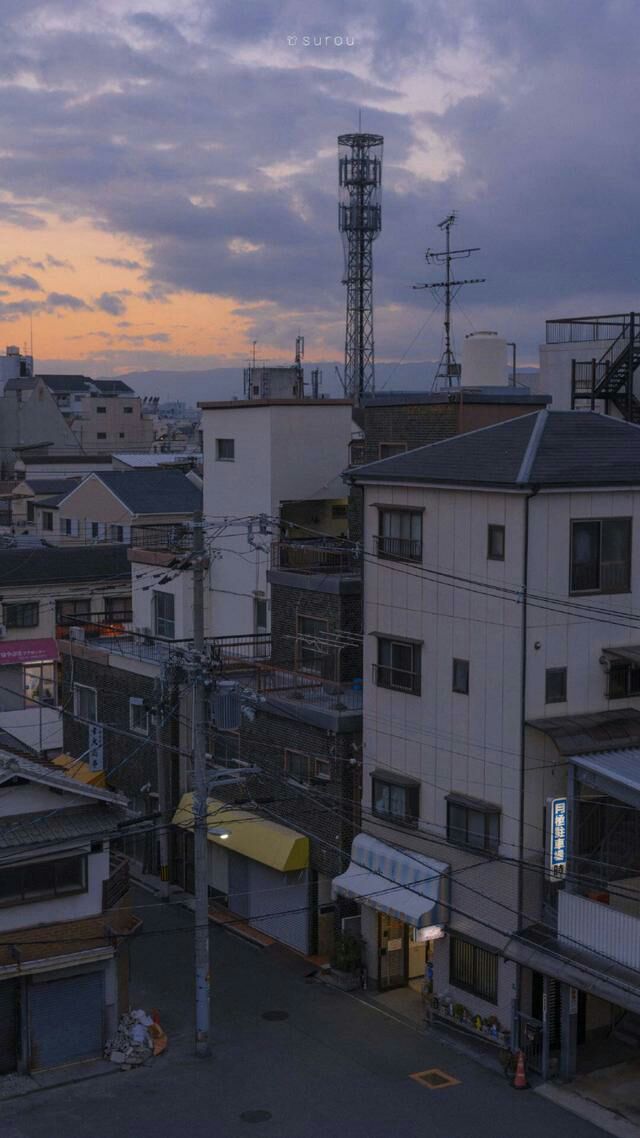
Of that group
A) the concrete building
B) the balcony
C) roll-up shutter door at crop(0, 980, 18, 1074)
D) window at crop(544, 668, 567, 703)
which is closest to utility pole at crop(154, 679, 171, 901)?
A: the concrete building

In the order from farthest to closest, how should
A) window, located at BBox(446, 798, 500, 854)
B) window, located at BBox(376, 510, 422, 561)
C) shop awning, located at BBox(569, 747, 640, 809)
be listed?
1. window, located at BBox(376, 510, 422, 561)
2. window, located at BBox(446, 798, 500, 854)
3. shop awning, located at BBox(569, 747, 640, 809)

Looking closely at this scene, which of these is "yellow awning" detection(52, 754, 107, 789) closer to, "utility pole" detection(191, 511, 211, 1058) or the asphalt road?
the asphalt road

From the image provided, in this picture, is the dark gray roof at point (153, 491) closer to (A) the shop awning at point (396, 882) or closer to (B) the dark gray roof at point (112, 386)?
(A) the shop awning at point (396, 882)

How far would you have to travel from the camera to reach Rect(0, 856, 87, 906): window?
23.1 m

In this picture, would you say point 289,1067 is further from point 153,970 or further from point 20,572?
point 20,572

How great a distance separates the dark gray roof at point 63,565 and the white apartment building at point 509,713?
23.5 meters

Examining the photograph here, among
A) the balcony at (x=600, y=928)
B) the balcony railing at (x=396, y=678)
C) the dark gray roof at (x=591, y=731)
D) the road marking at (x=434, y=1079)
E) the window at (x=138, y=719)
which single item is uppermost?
the balcony railing at (x=396, y=678)

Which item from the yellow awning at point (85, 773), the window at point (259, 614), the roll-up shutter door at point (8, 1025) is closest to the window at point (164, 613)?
→ the window at point (259, 614)

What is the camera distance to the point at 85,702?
3878cm

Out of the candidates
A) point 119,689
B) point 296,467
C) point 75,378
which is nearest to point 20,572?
point 119,689

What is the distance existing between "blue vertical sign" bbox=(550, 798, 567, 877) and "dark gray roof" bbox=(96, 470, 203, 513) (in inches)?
1043

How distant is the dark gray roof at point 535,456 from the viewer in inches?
937

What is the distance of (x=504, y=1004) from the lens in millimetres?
24031

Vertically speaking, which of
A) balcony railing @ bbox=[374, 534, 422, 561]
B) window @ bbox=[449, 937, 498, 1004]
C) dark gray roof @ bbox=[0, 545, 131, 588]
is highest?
balcony railing @ bbox=[374, 534, 422, 561]
